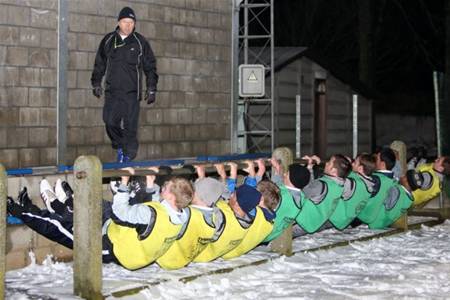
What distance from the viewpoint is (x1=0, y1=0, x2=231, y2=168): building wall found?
1246 centimetres

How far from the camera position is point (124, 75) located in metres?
11.6

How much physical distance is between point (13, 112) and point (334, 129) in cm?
1466

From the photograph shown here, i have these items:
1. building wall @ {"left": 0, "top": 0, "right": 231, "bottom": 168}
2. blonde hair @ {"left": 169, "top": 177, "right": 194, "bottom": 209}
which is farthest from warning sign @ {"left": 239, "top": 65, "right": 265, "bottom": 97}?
blonde hair @ {"left": 169, "top": 177, "right": 194, "bottom": 209}

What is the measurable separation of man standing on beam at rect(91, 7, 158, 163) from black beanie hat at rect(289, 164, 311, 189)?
1.86 metres

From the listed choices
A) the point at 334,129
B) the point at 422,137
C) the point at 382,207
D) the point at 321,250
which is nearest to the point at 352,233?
the point at 382,207

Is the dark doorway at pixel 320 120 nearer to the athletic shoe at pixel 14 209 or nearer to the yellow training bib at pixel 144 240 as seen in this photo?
the athletic shoe at pixel 14 209

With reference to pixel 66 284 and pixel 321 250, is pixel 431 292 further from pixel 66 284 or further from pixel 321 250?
pixel 66 284

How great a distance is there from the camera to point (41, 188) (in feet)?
31.2

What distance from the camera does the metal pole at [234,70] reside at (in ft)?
52.7

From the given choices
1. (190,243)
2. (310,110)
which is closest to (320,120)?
(310,110)

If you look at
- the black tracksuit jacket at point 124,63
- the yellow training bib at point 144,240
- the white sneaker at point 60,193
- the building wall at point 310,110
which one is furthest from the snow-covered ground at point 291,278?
the building wall at point 310,110

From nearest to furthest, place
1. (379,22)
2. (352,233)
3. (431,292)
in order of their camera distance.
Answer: (431,292), (352,233), (379,22)

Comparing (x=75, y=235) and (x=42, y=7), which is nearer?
(x=75, y=235)

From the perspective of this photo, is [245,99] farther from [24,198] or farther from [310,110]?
[24,198]
